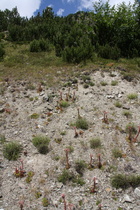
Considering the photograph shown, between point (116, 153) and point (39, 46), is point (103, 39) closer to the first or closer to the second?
point (39, 46)

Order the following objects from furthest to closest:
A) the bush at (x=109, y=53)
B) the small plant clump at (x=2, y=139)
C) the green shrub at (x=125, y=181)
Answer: the bush at (x=109, y=53), the small plant clump at (x=2, y=139), the green shrub at (x=125, y=181)

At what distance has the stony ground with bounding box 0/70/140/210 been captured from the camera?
13.9 ft

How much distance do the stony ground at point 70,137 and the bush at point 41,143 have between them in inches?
4.7

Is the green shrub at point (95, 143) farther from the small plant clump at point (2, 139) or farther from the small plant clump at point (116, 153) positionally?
the small plant clump at point (2, 139)

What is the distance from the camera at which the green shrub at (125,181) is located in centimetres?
445

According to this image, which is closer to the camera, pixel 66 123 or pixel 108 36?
pixel 66 123

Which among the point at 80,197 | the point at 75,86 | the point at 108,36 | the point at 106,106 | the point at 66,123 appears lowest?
the point at 80,197

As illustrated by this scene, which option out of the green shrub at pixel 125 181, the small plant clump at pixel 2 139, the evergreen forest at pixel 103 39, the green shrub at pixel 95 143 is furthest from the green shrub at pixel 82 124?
the evergreen forest at pixel 103 39

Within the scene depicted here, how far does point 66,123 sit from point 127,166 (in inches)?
105

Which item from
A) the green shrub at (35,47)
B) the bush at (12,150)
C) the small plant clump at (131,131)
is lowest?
the bush at (12,150)

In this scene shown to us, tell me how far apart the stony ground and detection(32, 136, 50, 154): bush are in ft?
0.39

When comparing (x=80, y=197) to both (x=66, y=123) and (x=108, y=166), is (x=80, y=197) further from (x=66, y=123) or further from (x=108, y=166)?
(x=66, y=123)

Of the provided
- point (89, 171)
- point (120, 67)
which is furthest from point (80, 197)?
point (120, 67)

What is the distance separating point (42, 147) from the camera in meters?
5.59
